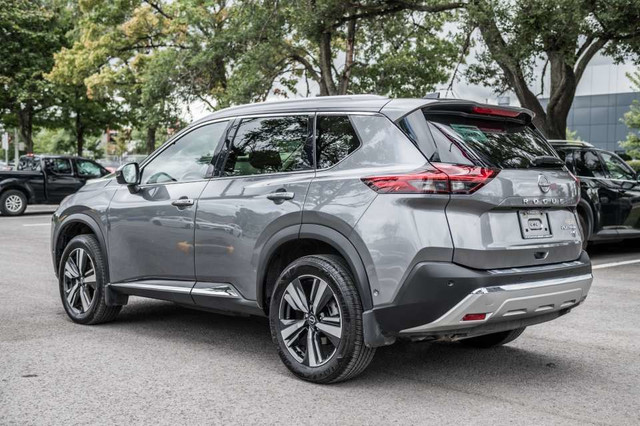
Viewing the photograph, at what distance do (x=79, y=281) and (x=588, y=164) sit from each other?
8.65 meters

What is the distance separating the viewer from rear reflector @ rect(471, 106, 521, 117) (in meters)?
4.89

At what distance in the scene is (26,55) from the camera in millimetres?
36125

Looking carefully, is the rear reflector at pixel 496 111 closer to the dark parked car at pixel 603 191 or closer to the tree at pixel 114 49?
the dark parked car at pixel 603 191

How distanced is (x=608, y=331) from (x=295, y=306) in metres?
3.26

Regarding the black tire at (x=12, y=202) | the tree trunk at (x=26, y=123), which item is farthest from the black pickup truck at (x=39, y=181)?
the tree trunk at (x=26, y=123)

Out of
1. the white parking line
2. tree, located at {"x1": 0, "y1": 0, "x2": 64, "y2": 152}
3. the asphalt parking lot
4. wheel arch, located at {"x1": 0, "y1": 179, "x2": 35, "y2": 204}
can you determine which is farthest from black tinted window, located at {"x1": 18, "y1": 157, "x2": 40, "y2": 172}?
the white parking line

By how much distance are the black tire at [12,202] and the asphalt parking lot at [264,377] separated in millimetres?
16007

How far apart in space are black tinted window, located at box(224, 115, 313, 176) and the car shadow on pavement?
1.38 meters

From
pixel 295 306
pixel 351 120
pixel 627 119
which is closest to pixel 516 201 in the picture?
pixel 351 120

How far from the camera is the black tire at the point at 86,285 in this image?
21.4 feet

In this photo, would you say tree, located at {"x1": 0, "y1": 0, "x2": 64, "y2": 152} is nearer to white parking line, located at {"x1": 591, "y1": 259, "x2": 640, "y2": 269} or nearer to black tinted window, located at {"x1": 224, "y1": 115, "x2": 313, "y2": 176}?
white parking line, located at {"x1": 591, "y1": 259, "x2": 640, "y2": 269}

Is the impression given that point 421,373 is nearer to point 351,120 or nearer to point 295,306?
point 295,306

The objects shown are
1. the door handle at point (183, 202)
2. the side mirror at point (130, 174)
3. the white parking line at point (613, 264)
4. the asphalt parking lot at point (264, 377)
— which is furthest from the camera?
the white parking line at point (613, 264)

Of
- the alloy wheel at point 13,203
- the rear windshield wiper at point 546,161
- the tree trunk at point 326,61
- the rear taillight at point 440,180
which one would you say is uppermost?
the tree trunk at point 326,61
